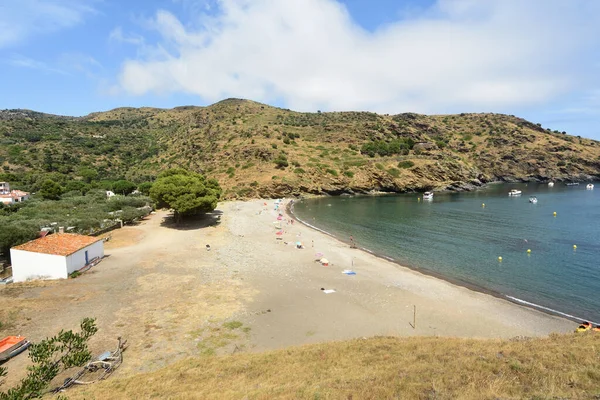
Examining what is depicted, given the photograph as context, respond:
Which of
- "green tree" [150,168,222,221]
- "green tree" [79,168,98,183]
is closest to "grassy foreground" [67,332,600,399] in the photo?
"green tree" [150,168,222,221]

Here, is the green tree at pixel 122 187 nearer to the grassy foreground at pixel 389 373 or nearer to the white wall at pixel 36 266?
the white wall at pixel 36 266

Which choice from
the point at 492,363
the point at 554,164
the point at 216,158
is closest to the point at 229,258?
the point at 492,363

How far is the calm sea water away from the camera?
2550 cm

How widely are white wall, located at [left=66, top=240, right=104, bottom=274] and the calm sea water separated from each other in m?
26.8

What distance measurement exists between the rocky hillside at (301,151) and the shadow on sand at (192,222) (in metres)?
26.5

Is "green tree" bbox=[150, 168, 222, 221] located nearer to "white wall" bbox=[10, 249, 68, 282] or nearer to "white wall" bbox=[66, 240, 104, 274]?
"white wall" bbox=[66, 240, 104, 274]

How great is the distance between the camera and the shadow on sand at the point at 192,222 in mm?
44906

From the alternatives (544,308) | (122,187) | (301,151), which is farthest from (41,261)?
(301,151)

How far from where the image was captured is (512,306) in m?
22.0

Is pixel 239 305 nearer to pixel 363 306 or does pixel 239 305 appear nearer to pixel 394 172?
pixel 363 306

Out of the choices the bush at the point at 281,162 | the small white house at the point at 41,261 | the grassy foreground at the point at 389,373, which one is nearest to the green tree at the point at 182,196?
the small white house at the point at 41,261

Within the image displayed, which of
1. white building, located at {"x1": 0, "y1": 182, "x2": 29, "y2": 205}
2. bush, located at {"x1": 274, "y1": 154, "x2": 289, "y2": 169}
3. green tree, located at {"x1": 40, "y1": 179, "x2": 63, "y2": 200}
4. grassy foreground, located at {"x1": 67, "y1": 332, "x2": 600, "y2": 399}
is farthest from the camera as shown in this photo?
bush, located at {"x1": 274, "y1": 154, "x2": 289, "y2": 169}

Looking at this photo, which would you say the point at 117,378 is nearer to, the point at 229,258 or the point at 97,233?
the point at 229,258

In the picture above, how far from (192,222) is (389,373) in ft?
138
